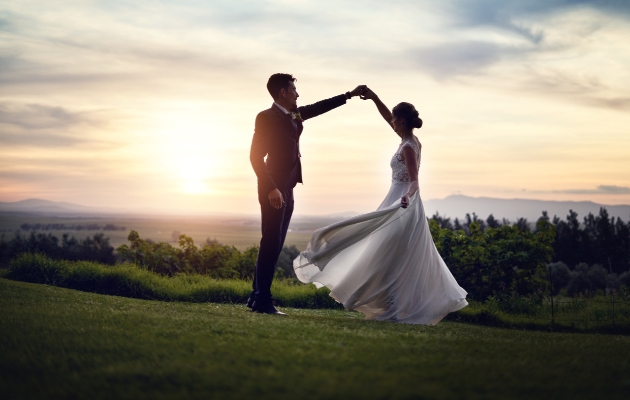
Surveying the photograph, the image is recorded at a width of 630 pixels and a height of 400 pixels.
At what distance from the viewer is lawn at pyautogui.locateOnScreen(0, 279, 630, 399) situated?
279 centimetres

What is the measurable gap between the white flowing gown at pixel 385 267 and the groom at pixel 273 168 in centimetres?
41

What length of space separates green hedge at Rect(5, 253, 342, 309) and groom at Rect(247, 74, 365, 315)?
6.10 ft

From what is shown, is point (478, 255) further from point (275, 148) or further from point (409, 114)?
point (275, 148)

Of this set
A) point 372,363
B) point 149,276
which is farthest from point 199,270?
point 372,363

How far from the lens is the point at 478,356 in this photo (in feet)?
11.9

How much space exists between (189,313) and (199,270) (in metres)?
6.02

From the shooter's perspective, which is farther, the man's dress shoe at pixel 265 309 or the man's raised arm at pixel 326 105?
the man's raised arm at pixel 326 105

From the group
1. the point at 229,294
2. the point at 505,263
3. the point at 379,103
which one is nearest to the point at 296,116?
the point at 379,103

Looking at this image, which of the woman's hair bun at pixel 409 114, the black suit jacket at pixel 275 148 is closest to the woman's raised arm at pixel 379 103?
the woman's hair bun at pixel 409 114

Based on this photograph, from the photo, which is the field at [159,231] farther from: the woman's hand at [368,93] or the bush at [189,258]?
the woman's hand at [368,93]

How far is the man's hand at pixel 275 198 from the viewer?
6062 mm

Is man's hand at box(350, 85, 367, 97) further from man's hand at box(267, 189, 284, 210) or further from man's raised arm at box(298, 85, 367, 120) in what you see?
man's hand at box(267, 189, 284, 210)

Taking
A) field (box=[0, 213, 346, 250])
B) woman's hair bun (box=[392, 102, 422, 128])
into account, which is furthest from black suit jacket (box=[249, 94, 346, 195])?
woman's hair bun (box=[392, 102, 422, 128])

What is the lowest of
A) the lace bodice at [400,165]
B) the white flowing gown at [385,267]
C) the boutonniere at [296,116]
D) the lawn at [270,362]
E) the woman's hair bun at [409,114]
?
the lawn at [270,362]
